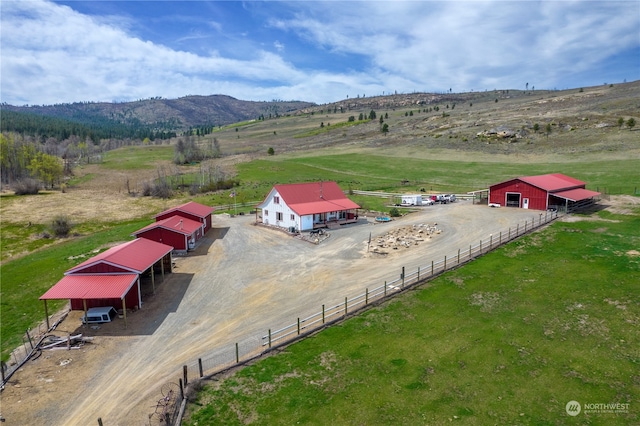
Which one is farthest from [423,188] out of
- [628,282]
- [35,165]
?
[35,165]

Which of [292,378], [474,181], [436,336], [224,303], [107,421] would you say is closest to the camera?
[107,421]

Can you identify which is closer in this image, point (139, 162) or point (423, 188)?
point (423, 188)

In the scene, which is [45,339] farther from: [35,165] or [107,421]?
[35,165]

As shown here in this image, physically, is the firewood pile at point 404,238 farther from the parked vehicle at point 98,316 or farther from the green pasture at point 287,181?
the parked vehicle at point 98,316

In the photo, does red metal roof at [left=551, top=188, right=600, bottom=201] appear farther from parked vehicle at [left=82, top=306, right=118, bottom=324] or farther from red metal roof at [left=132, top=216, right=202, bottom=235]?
parked vehicle at [left=82, top=306, right=118, bottom=324]

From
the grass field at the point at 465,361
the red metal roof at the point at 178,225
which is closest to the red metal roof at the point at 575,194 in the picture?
the grass field at the point at 465,361

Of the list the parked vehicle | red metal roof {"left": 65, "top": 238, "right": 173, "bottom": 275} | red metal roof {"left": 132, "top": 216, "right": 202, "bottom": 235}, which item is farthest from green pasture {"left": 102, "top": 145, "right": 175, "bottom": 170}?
the parked vehicle
